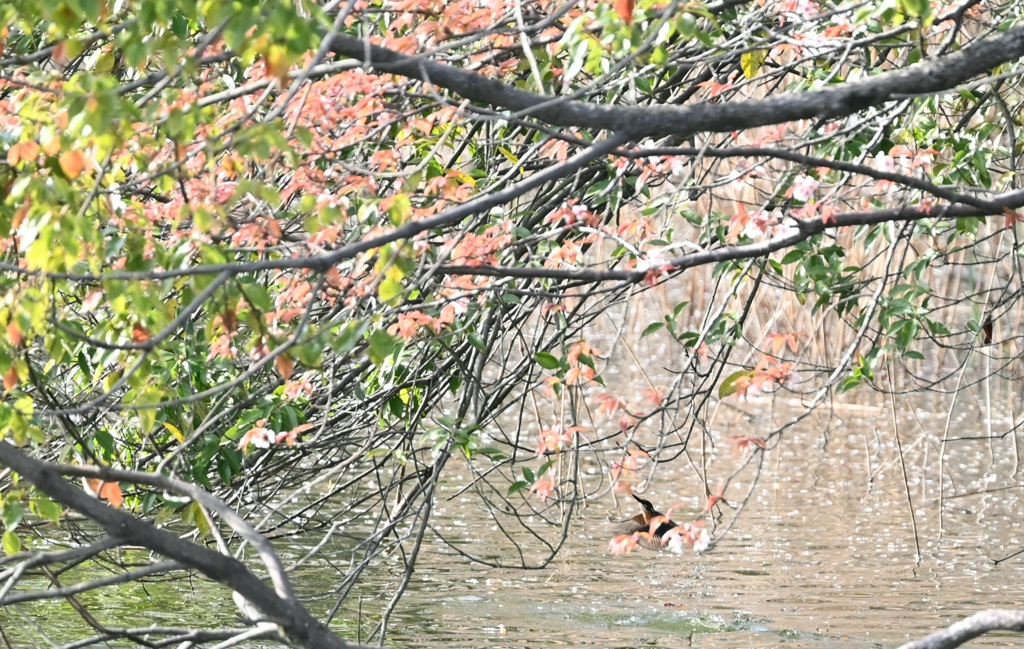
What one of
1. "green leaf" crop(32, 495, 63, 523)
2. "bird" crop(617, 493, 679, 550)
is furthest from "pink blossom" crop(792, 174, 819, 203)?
"bird" crop(617, 493, 679, 550)

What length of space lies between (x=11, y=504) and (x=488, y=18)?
71.8 inches

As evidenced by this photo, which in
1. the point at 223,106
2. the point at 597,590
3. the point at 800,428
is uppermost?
the point at 800,428

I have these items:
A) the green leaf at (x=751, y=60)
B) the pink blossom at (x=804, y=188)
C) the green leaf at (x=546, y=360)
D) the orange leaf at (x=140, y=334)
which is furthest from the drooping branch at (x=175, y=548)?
the green leaf at (x=751, y=60)

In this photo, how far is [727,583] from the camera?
25.5ft

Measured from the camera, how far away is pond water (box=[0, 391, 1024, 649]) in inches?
266

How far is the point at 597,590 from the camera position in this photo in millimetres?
7570

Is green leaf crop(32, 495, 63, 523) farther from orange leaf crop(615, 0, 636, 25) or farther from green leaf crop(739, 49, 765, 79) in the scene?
green leaf crop(739, 49, 765, 79)

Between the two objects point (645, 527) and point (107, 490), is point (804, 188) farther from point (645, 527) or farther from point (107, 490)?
point (645, 527)

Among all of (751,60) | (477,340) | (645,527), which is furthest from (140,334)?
(645,527)

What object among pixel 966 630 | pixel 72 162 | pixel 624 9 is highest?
pixel 624 9

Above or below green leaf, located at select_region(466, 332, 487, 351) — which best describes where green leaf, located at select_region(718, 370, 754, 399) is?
below

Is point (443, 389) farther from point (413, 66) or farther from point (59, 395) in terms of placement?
point (413, 66)

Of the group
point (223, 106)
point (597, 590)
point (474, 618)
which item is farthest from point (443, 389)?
point (597, 590)

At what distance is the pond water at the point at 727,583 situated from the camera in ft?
22.2
